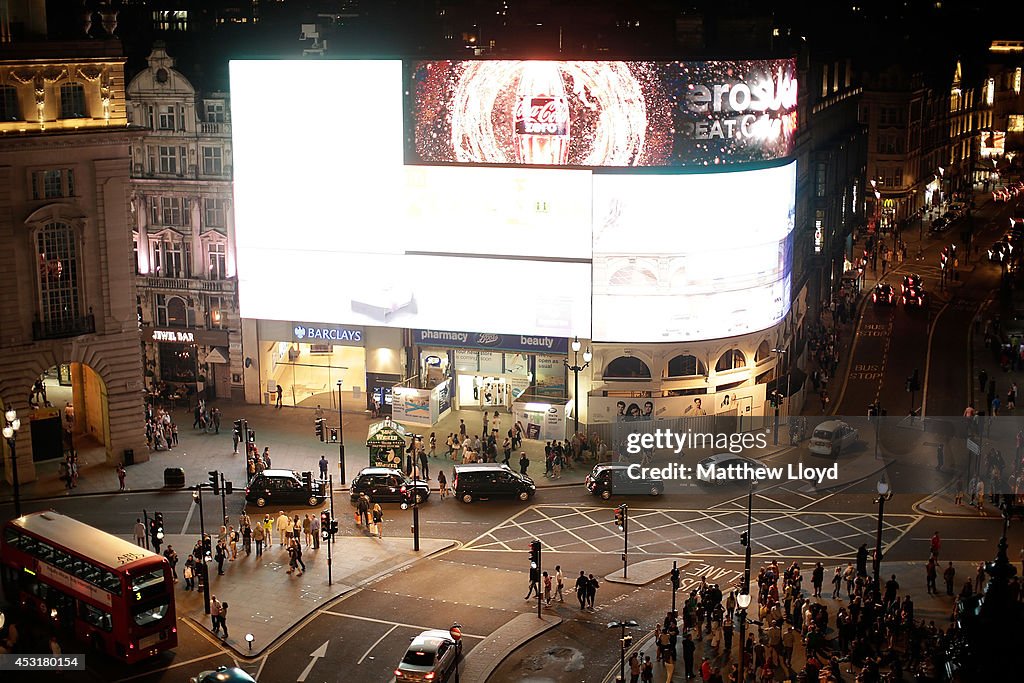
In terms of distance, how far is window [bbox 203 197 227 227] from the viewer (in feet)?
280

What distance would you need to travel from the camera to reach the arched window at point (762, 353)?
80.5 meters

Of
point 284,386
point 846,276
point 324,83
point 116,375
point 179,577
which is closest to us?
point 179,577

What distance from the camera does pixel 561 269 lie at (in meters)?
78.3

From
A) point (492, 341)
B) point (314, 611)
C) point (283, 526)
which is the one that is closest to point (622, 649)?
point (314, 611)

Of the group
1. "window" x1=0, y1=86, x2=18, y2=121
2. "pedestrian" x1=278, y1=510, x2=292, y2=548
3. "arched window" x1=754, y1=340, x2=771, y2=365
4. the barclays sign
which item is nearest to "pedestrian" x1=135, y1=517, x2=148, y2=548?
"pedestrian" x1=278, y1=510, x2=292, y2=548

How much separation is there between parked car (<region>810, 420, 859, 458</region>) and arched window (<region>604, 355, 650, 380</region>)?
9.70m

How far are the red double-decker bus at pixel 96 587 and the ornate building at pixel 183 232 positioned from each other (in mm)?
32313

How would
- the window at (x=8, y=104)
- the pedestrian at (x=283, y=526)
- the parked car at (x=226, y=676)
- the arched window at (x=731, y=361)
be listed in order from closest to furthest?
the parked car at (x=226, y=676) → the pedestrian at (x=283, y=526) → the window at (x=8, y=104) → the arched window at (x=731, y=361)

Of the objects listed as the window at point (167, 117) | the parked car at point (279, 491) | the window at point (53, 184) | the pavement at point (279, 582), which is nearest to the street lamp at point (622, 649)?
the pavement at point (279, 582)

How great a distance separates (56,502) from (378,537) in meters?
16.9

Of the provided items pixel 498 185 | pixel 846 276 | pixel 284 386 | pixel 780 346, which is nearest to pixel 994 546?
pixel 780 346

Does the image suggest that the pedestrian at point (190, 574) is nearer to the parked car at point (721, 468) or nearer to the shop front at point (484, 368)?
the parked car at point (721, 468)

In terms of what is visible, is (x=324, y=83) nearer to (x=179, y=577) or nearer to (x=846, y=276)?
(x=179, y=577)

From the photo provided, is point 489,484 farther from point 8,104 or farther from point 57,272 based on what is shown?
point 8,104
